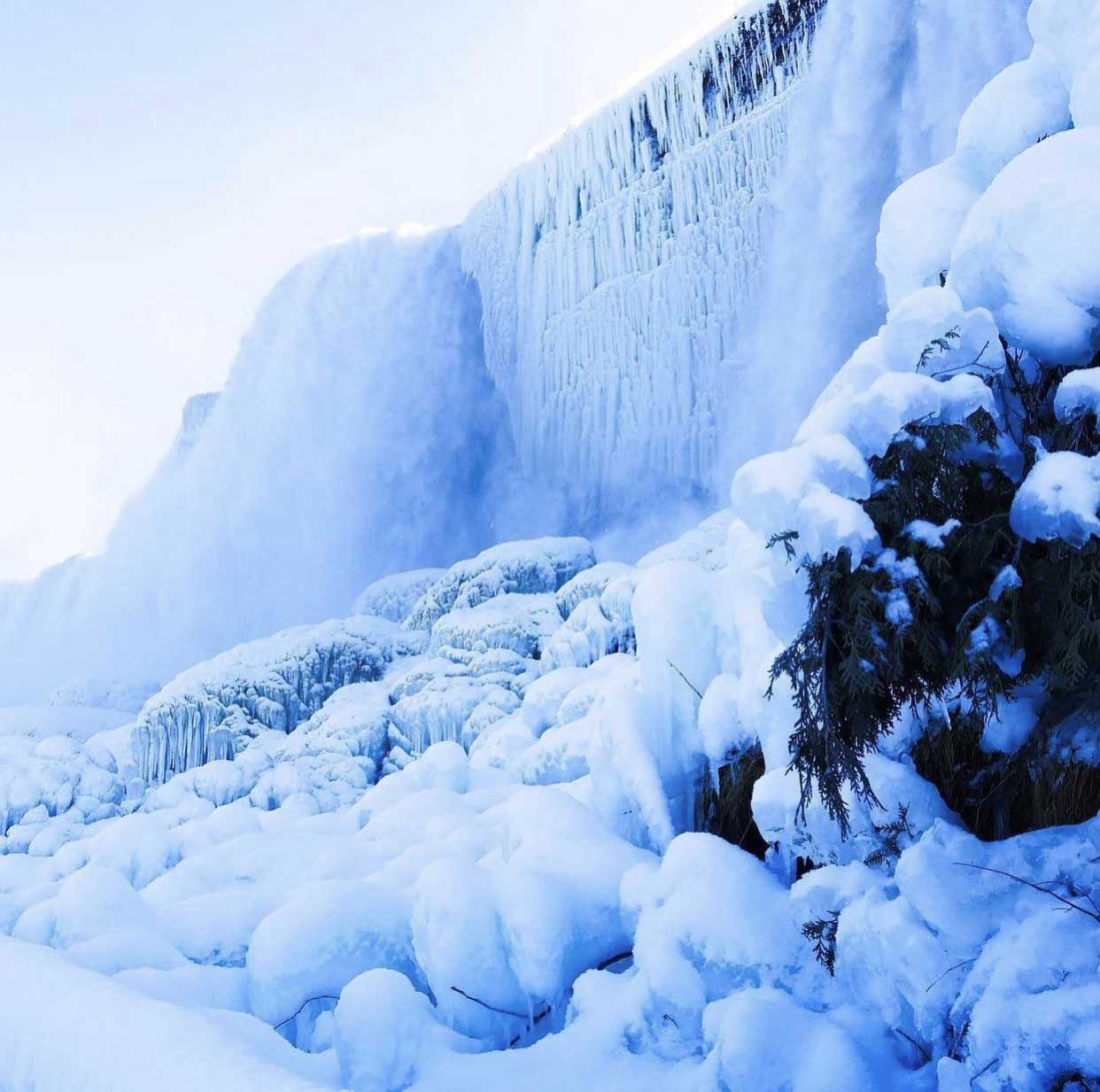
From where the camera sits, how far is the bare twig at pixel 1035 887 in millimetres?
2336

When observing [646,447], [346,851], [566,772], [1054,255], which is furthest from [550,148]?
[1054,255]

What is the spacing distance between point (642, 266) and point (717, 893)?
1100 cm

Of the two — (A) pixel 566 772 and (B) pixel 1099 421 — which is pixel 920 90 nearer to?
Result: (A) pixel 566 772

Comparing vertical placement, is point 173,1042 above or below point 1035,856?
above

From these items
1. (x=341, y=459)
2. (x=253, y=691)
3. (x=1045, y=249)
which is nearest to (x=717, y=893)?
(x=1045, y=249)

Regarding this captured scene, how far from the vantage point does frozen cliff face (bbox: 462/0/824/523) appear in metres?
11.8

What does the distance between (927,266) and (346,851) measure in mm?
3160

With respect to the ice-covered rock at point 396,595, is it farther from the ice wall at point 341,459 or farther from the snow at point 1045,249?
the snow at point 1045,249

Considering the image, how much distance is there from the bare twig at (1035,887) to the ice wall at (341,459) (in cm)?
1299

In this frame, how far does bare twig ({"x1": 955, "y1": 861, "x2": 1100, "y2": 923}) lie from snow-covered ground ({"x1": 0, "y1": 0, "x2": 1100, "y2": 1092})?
0.02 meters

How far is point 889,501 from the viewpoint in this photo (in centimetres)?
228

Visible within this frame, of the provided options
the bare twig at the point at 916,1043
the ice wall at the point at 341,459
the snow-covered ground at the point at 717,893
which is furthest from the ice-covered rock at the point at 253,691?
the bare twig at the point at 916,1043

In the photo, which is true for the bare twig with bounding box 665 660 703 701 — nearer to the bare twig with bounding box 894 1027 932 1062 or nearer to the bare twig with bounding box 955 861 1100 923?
the bare twig with bounding box 955 861 1100 923

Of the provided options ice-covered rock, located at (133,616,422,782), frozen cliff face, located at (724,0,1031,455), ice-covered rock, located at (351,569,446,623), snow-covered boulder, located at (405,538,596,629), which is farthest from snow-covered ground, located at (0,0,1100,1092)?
ice-covered rock, located at (351,569,446,623)
